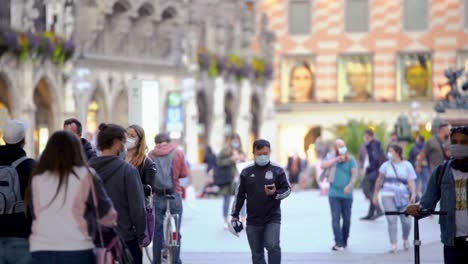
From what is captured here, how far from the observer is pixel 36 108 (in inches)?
1710

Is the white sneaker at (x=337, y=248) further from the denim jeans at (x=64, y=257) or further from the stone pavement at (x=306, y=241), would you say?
the denim jeans at (x=64, y=257)

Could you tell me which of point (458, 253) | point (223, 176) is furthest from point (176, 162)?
point (223, 176)

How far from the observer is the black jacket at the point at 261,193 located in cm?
1493

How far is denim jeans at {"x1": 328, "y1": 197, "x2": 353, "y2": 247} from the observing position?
848 inches

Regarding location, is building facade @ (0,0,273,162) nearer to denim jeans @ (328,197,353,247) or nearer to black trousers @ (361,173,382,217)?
black trousers @ (361,173,382,217)

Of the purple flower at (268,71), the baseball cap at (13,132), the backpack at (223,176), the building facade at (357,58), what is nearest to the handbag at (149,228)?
the baseball cap at (13,132)

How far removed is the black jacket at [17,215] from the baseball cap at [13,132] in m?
0.06

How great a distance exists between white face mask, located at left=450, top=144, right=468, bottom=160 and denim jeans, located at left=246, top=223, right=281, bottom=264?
3.58 metres

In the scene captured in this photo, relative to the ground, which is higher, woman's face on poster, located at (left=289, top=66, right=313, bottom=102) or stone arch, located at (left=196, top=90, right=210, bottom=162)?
woman's face on poster, located at (left=289, top=66, right=313, bottom=102)

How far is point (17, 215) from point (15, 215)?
0.02 metres

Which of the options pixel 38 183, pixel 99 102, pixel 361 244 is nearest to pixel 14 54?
pixel 99 102

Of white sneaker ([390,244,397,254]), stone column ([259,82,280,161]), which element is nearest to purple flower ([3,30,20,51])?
white sneaker ([390,244,397,254])

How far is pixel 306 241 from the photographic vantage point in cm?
2373

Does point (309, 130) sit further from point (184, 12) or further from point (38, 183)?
point (38, 183)
